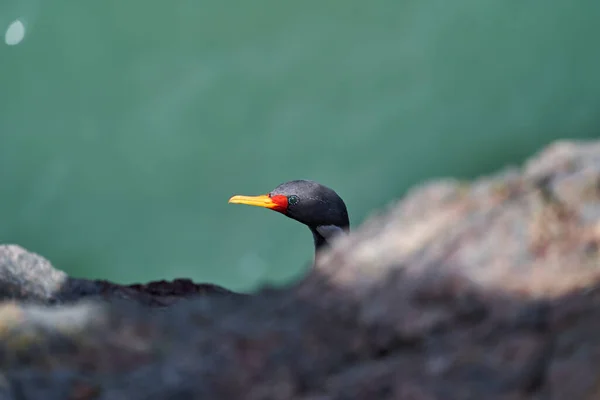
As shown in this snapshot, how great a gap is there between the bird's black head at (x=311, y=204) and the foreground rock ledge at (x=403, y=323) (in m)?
2.24

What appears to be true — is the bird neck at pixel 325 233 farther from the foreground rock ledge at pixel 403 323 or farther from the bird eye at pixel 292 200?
the foreground rock ledge at pixel 403 323

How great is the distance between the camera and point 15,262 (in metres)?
2.28

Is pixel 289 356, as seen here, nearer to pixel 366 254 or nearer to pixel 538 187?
pixel 366 254

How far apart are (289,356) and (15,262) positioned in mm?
1222

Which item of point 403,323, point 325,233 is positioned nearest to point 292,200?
point 325,233

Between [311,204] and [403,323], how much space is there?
2.50 m

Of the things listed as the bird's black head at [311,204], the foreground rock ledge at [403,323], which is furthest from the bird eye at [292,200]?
the foreground rock ledge at [403,323]

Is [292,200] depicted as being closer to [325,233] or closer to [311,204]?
[311,204]

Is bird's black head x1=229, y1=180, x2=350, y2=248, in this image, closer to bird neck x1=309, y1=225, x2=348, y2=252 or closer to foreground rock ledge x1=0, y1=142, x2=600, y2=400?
bird neck x1=309, y1=225, x2=348, y2=252

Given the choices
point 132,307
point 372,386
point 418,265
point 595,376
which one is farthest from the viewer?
point 132,307

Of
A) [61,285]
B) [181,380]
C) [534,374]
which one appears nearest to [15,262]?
[61,285]

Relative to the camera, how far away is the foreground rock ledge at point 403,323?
4.18 feet

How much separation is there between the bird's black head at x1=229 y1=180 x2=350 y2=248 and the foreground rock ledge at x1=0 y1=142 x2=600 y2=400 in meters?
2.24

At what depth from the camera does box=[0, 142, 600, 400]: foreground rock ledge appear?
1.27 m
